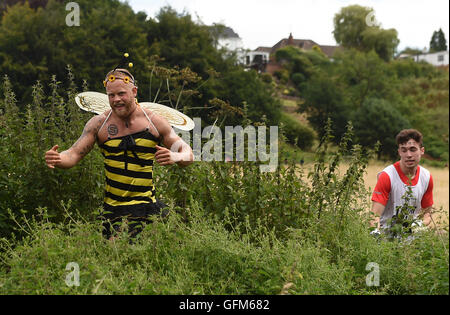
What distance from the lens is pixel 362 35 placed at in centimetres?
4497

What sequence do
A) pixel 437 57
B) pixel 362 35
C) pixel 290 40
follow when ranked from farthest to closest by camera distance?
pixel 437 57 < pixel 362 35 < pixel 290 40

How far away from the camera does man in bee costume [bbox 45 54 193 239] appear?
4648mm

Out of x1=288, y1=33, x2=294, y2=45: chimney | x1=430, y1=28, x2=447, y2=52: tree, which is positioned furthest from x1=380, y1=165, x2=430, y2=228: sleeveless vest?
x1=430, y1=28, x2=447, y2=52: tree

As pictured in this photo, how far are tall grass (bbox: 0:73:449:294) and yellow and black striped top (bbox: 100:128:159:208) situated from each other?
0.89 feet

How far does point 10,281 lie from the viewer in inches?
139

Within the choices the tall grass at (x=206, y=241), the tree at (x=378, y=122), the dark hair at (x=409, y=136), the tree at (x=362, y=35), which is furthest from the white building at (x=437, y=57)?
the tall grass at (x=206, y=241)

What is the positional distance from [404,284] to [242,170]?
8.56 ft

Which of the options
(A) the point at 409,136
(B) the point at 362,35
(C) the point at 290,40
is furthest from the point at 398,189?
(B) the point at 362,35

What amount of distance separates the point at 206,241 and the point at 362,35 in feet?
143

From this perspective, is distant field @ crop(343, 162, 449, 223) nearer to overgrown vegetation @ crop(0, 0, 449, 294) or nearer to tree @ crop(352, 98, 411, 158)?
tree @ crop(352, 98, 411, 158)

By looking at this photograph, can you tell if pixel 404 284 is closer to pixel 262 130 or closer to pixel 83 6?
pixel 262 130

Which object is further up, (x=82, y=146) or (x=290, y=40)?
Answer: (x=290, y=40)

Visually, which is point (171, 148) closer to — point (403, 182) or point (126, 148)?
point (126, 148)

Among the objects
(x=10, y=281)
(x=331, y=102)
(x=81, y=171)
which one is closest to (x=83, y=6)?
(x=331, y=102)
